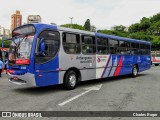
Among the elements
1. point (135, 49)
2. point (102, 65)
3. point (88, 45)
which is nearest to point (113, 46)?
point (102, 65)

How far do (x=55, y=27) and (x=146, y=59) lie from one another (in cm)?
1087

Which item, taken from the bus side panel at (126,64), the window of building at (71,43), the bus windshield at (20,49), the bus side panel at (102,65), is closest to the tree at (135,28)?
the bus side panel at (126,64)

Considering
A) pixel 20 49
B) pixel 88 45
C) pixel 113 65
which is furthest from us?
pixel 113 65

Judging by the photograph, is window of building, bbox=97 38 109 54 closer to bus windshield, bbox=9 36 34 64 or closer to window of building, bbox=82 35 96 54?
window of building, bbox=82 35 96 54

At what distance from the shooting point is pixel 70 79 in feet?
32.7

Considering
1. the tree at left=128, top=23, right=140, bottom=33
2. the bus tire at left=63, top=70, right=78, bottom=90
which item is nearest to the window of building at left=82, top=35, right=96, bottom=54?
the bus tire at left=63, top=70, right=78, bottom=90

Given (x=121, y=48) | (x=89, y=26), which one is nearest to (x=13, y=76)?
(x=121, y=48)

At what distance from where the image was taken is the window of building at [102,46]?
39.6ft

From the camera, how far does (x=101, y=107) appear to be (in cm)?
678

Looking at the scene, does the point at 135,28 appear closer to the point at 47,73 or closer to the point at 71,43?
the point at 71,43

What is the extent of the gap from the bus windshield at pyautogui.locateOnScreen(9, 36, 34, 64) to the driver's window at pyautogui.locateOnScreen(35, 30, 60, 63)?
355mm

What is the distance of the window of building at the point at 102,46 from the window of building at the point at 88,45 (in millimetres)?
493

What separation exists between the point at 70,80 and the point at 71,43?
1.70 meters

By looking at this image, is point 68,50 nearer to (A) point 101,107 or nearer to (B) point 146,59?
(A) point 101,107
